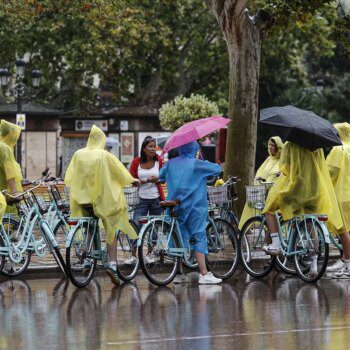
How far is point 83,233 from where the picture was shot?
12.7 metres

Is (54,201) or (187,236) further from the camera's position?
(54,201)

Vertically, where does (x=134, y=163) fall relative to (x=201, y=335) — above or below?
above

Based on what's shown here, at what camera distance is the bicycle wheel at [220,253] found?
44.5 ft

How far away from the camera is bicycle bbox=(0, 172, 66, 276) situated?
1313 cm

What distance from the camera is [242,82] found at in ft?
60.7

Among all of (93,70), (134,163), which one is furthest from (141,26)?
(134,163)

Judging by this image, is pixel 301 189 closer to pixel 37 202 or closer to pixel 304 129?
pixel 304 129

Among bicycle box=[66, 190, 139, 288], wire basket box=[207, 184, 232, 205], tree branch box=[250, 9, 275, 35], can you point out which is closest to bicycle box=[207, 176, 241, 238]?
wire basket box=[207, 184, 232, 205]

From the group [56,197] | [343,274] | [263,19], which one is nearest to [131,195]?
[56,197]

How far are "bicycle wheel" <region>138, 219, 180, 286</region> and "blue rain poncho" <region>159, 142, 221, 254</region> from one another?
8.7 inches

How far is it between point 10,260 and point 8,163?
60.6 inches

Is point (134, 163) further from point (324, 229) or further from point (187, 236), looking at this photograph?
point (324, 229)

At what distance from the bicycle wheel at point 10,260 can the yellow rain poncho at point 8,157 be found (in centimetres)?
94

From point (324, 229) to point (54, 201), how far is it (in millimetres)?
3625
